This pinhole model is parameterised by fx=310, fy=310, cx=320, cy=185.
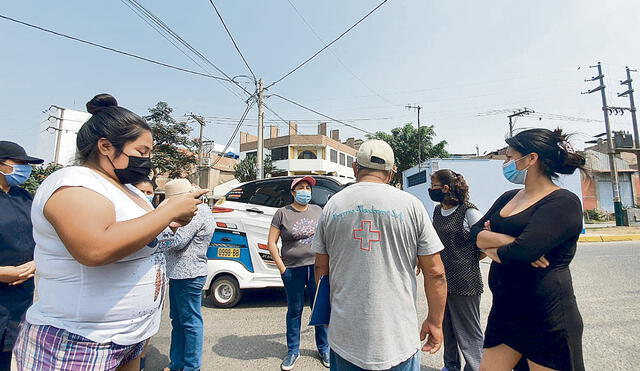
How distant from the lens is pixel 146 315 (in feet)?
4.56

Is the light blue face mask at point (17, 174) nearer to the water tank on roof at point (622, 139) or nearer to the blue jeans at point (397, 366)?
the blue jeans at point (397, 366)

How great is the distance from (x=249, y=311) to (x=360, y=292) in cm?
353

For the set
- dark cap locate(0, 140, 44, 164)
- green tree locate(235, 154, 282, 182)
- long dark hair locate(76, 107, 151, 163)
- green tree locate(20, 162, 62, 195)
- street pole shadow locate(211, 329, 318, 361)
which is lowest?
street pole shadow locate(211, 329, 318, 361)

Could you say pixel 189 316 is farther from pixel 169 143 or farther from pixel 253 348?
pixel 169 143

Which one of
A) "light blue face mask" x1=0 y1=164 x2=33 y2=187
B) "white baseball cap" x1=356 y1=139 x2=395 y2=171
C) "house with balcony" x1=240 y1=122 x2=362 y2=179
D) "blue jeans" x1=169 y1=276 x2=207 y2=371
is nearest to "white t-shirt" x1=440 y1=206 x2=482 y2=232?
"white baseball cap" x1=356 y1=139 x2=395 y2=171

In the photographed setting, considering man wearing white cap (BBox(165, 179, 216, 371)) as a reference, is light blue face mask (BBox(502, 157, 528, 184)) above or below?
above

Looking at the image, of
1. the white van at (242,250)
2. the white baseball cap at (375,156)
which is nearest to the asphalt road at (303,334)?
the white van at (242,250)

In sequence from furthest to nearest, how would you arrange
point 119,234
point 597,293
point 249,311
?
1. point 597,293
2. point 249,311
3. point 119,234

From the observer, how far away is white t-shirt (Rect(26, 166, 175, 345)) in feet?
3.90

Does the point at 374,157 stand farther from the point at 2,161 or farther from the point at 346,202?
the point at 2,161

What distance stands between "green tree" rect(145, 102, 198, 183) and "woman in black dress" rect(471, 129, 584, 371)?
24.7m

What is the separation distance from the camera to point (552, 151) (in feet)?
6.22

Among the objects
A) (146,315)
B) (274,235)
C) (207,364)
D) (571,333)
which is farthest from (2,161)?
(571,333)

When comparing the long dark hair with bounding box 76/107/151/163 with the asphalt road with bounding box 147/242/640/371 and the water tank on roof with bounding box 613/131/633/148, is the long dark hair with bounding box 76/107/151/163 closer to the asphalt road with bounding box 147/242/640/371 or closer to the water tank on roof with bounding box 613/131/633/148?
the asphalt road with bounding box 147/242/640/371
